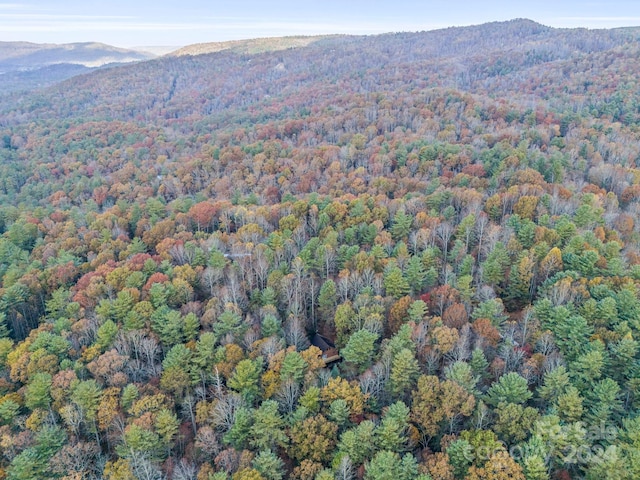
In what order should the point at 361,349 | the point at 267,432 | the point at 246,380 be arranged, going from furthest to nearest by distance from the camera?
1. the point at 361,349
2. the point at 246,380
3. the point at 267,432

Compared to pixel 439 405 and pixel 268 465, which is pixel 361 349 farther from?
pixel 268 465

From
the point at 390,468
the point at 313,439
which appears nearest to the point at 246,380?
the point at 313,439

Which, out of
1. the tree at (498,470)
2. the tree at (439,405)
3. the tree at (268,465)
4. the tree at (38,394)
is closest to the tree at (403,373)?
the tree at (439,405)

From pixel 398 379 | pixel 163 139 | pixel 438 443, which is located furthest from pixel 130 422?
pixel 163 139

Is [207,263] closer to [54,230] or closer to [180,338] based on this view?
[180,338]

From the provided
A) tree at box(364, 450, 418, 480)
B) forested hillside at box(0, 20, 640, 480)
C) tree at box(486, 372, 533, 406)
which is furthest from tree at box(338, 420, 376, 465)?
tree at box(486, 372, 533, 406)

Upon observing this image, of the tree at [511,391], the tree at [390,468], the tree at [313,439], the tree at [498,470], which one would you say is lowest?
the tree at [313,439]

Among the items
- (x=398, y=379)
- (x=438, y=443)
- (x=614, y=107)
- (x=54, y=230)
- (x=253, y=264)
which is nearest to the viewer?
(x=438, y=443)

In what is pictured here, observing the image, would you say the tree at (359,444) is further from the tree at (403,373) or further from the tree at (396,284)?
the tree at (396,284)
